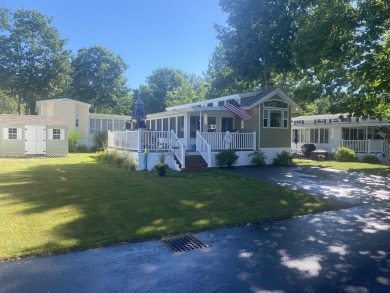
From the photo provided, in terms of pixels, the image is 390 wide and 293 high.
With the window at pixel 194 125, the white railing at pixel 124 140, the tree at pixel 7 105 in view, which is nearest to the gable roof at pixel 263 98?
the window at pixel 194 125

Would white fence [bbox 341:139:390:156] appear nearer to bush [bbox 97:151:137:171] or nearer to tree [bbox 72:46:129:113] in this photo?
bush [bbox 97:151:137:171]

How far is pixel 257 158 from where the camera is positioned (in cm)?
1764

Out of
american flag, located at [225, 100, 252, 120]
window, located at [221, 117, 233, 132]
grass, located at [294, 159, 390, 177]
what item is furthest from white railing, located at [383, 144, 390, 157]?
american flag, located at [225, 100, 252, 120]

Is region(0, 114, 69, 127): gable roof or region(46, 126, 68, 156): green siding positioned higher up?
region(0, 114, 69, 127): gable roof

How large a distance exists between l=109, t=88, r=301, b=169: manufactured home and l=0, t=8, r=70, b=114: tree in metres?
24.6

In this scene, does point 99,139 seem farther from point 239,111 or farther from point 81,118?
point 239,111

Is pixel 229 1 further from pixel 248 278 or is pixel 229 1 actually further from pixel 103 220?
pixel 248 278

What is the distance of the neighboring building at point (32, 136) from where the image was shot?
22422mm

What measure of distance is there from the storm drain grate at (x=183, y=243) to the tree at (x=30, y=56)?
40.5 meters

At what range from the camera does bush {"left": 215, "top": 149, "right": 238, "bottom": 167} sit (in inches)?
647

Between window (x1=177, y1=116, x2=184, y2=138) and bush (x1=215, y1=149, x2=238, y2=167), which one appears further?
window (x1=177, y1=116, x2=184, y2=138)

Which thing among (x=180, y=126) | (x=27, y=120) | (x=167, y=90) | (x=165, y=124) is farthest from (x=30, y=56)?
(x=180, y=126)

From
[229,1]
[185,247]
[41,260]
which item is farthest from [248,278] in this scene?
[229,1]

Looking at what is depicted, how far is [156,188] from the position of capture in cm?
1020
